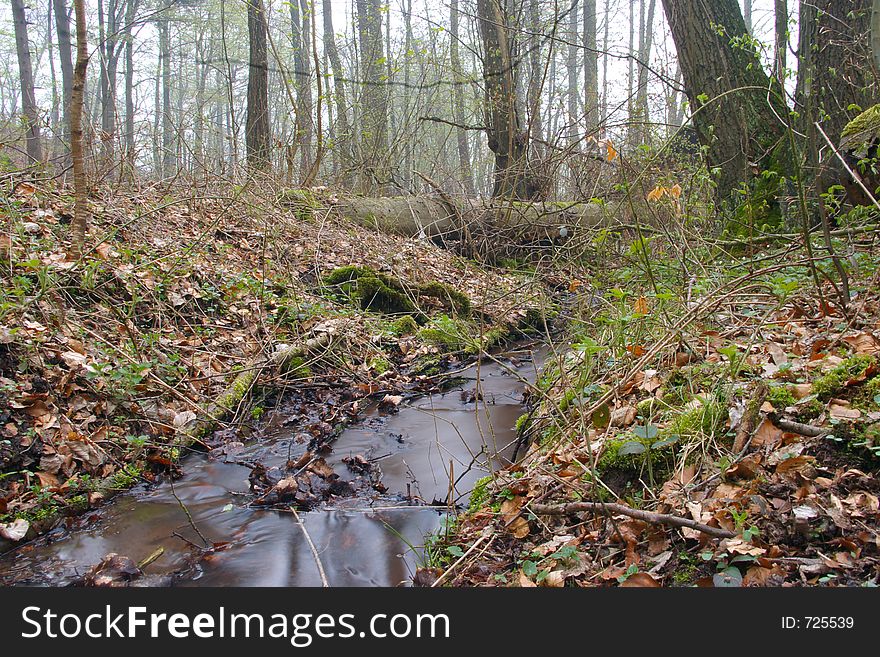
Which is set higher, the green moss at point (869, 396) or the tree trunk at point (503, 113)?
the tree trunk at point (503, 113)

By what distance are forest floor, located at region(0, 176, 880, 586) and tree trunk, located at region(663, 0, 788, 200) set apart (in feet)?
5.17

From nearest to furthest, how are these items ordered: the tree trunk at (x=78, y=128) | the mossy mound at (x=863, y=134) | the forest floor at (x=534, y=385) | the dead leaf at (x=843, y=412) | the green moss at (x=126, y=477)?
the forest floor at (x=534, y=385) → the dead leaf at (x=843, y=412) → the green moss at (x=126, y=477) → the mossy mound at (x=863, y=134) → the tree trunk at (x=78, y=128)

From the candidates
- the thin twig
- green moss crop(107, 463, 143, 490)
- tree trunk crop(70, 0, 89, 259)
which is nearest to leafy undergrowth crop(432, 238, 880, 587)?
the thin twig

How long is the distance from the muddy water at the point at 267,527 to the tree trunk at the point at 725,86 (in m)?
4.66

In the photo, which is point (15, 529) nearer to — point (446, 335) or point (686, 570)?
point (686, 570)

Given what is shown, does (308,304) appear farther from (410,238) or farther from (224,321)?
(410,238)

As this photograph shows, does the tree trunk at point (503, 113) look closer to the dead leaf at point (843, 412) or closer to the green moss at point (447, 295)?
the green moss at point (447, 295)

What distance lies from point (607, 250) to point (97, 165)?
21.8ft

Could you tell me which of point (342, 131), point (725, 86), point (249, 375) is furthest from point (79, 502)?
point (342, 131)

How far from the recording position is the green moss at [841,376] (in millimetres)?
2812

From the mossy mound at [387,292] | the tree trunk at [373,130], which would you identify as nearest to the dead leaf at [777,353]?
the mossy mound at [387,292]

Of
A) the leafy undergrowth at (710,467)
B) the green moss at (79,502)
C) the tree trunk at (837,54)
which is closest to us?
the leafy undergrowth at (710,467)

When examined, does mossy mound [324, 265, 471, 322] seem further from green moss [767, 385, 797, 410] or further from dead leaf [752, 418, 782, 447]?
dead leaf [752, 418, 782, 447]

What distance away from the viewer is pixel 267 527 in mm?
3533
